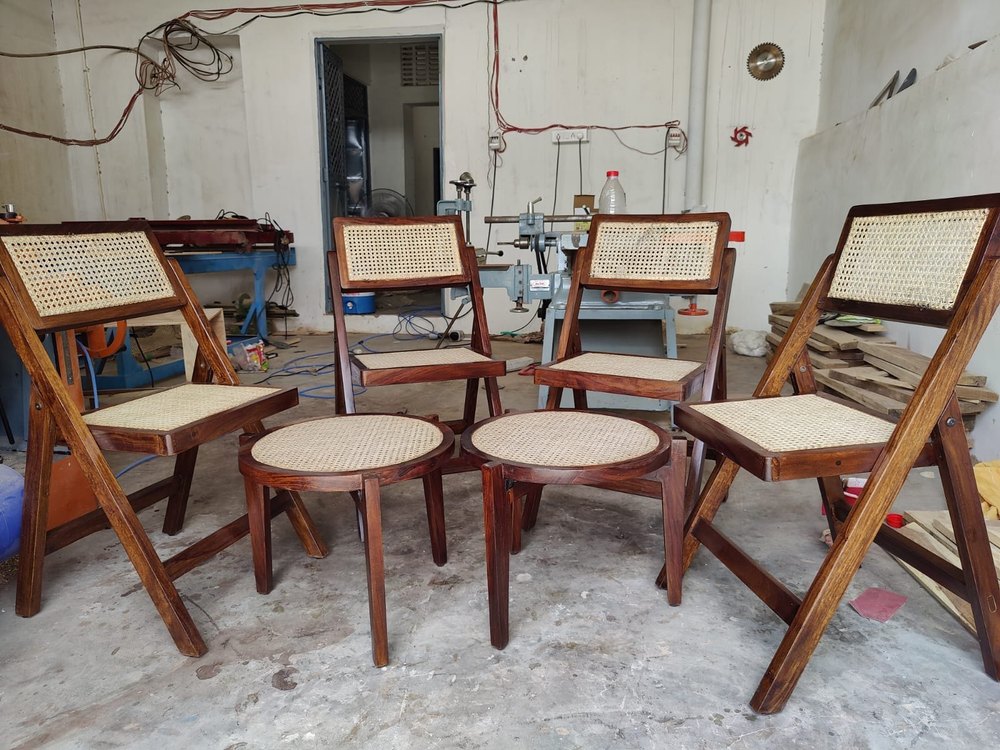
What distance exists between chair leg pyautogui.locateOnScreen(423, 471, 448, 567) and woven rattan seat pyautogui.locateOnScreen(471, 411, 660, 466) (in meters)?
0.22

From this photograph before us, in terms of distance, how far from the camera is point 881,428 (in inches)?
47.0

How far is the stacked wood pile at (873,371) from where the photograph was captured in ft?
7.73

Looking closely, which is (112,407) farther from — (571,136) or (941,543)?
(571,136)

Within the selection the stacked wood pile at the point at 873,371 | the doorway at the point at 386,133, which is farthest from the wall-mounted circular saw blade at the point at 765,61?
the doorway at the point at 386,133

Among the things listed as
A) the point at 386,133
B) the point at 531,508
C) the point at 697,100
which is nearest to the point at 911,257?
the point at 531,508

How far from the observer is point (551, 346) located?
9.22ft

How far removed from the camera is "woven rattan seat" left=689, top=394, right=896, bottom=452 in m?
1.12

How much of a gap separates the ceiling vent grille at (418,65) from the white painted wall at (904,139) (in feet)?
15.6

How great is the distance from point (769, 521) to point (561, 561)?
0.66 meters

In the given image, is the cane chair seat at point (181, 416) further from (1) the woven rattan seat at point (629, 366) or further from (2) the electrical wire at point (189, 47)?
(2) the electrical wire at point (189, 47)

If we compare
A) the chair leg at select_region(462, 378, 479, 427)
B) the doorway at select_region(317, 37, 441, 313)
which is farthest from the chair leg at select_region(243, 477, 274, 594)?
the doorway at select_region(317, 37, 441, 313)

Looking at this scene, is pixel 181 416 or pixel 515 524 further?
pixel 515 524

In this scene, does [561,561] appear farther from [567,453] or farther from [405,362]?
[405,362]

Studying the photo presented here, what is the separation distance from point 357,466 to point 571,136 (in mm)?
4415
